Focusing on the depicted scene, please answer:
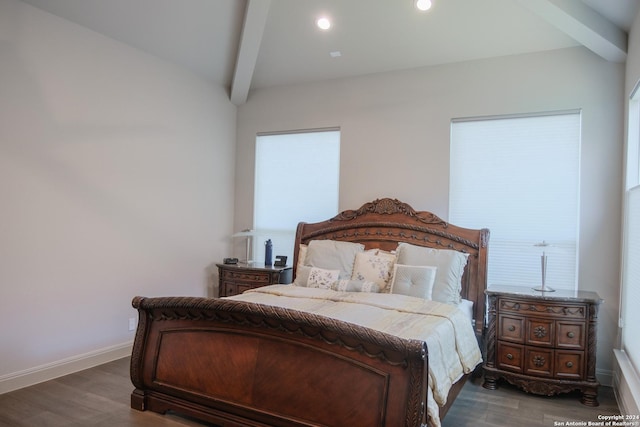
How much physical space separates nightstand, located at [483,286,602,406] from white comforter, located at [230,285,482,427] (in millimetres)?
399

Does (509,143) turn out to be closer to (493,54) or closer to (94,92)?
(493,54)

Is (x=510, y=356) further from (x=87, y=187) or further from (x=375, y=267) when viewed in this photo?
(x=87, y=187)

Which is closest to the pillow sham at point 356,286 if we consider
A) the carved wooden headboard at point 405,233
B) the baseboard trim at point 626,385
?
the carved wooden headboard at point 405,233

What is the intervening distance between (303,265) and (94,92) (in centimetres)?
264

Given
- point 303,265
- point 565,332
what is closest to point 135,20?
point 303,265

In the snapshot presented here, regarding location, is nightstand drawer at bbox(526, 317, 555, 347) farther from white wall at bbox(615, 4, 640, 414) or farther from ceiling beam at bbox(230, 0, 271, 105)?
ceiling beam at bbox(230, 0, 271, 105)

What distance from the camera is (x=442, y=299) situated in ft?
11.5

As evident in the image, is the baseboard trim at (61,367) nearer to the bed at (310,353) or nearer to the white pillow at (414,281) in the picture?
the bed at (310,353)

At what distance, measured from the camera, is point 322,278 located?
3934 mm

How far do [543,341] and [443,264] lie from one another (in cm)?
100

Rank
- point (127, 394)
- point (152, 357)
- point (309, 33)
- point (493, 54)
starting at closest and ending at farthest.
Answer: point (152, 357), point (127, 394), point (493, 54), point (309, 33)

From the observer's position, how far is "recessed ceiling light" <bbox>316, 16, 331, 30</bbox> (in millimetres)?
4185

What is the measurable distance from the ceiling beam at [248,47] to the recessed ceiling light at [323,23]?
1.78 feet

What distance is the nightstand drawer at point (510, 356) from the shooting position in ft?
11.2
